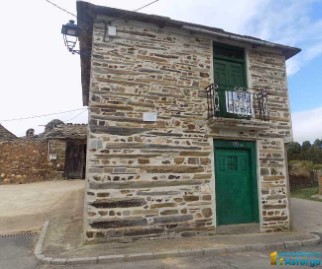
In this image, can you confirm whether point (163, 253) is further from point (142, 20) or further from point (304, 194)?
point (304, 194)

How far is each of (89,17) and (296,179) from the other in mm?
15541

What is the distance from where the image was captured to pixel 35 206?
987 centimetres

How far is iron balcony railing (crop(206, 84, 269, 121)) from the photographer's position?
791cm

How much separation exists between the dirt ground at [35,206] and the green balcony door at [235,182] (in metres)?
4.04

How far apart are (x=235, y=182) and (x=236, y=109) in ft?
6.27

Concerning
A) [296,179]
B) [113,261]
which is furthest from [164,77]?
[296,179]

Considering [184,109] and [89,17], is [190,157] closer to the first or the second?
[184,109]

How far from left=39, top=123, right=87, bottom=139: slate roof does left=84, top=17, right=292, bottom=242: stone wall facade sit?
381 inches

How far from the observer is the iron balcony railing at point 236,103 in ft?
26.0

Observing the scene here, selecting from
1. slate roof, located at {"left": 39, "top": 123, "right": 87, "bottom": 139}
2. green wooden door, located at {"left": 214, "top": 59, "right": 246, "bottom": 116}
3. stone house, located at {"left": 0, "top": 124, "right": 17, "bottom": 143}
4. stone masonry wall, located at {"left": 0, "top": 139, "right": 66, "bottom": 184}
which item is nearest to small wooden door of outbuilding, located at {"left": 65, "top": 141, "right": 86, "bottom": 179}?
slate roof, located at {"left": 39, "top": 123, "right": 87, "bottom": 139}

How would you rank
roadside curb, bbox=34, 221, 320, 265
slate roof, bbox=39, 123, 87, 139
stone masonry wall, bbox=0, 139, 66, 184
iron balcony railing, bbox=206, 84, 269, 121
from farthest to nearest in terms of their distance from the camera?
slate roof, bbox=39, 123, 87, 139 < stone masonry wall, bbox=0, 139, 66, 184 < iron balcony railing, bbox=206, 84, 269, 121 < roadside curb, bbox=34, 221, 320, 265

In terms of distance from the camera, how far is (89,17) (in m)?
7.33

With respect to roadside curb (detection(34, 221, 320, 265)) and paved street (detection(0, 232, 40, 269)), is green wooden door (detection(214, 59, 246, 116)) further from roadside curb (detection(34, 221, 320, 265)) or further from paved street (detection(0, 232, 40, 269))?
paved street (detection(0, 232, 40, 269))

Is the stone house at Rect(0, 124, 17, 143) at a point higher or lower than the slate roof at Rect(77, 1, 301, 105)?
lower
